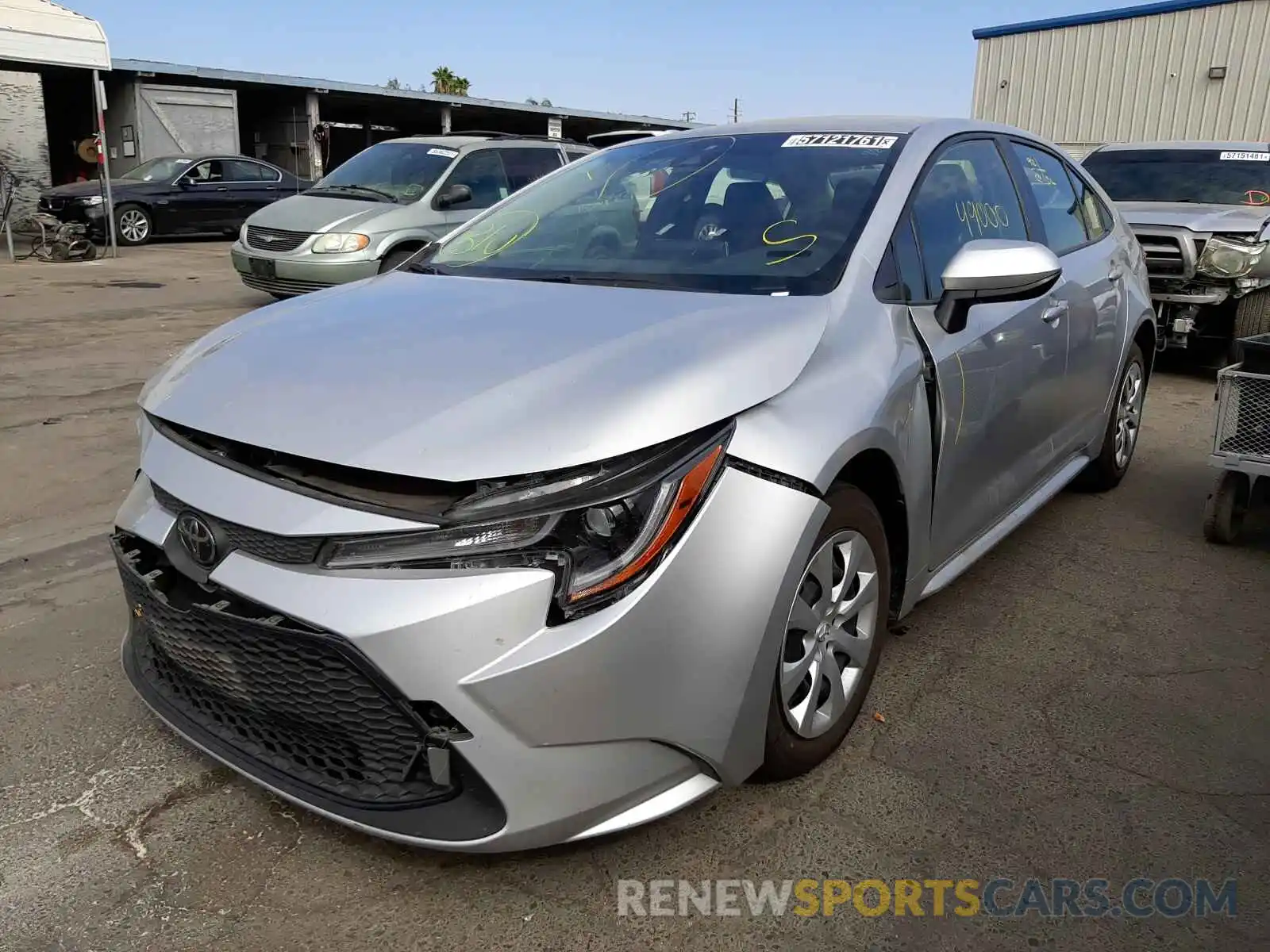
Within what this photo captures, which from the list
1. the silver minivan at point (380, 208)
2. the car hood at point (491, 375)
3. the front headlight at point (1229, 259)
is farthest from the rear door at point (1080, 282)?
the silver minivan at point (380, 208)

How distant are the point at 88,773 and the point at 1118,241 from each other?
4.44 meters

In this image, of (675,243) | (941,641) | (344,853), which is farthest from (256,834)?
(941,641)

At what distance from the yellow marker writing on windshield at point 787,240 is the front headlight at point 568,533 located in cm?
103

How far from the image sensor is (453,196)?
9555 millimetres

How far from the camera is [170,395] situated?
2418 millimetres

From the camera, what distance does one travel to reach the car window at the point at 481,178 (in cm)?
981

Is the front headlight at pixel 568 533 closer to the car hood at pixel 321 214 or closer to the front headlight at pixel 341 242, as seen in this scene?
the front headlight at pixel 341 242

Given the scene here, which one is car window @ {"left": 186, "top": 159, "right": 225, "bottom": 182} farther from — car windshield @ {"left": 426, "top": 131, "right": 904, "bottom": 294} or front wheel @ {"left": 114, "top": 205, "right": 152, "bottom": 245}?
car windshield @ {"left": 426, "top": 131, "right": 904, "bottom": 294}

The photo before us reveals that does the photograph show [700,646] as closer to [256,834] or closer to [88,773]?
[256,834]

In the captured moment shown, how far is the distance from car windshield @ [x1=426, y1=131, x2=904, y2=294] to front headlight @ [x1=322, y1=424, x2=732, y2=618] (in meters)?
0.88

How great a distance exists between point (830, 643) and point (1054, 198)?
2.50m

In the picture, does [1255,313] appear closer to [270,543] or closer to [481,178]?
[481,178]

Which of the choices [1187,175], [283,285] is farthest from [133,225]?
[1187,175]

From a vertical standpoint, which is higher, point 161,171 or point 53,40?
point 53,40
